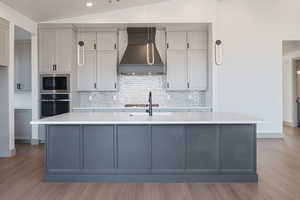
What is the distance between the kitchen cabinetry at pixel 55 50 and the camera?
20.4 ft

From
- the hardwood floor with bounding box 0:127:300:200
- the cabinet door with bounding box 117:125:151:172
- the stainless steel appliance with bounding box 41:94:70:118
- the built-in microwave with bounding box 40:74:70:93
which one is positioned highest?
the built-in microwave with bounding box 40:74:70:93

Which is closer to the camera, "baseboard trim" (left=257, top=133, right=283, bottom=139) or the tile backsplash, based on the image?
"baseboard trim" (left=257, top=133, right=283, bottom=139)

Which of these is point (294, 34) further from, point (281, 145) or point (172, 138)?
point (172, 138)

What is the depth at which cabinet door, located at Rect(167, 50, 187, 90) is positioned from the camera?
21.8ft

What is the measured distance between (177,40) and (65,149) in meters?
4.13

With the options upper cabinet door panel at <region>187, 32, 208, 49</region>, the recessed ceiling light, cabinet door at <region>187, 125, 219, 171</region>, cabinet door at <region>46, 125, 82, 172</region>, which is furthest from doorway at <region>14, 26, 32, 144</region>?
cabinet door at <region>187, 125, 219, 171</region>

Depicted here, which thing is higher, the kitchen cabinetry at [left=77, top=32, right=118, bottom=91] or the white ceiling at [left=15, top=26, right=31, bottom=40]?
the white ceiling at [left=15, top=26, right=31, bottom=40]

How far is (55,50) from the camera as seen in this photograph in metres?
6.22

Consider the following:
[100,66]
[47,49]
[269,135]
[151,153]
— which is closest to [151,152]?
[151,153]

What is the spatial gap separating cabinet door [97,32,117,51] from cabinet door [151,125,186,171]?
3.65 meters

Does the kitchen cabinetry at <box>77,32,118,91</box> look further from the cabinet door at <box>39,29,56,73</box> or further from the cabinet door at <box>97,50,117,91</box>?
the cabinet door at <box>39,29,56,73</box>

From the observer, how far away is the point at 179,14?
613 centimetres

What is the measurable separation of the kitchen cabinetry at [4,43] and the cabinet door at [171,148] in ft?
10.6

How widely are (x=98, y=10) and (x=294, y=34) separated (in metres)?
4.87
